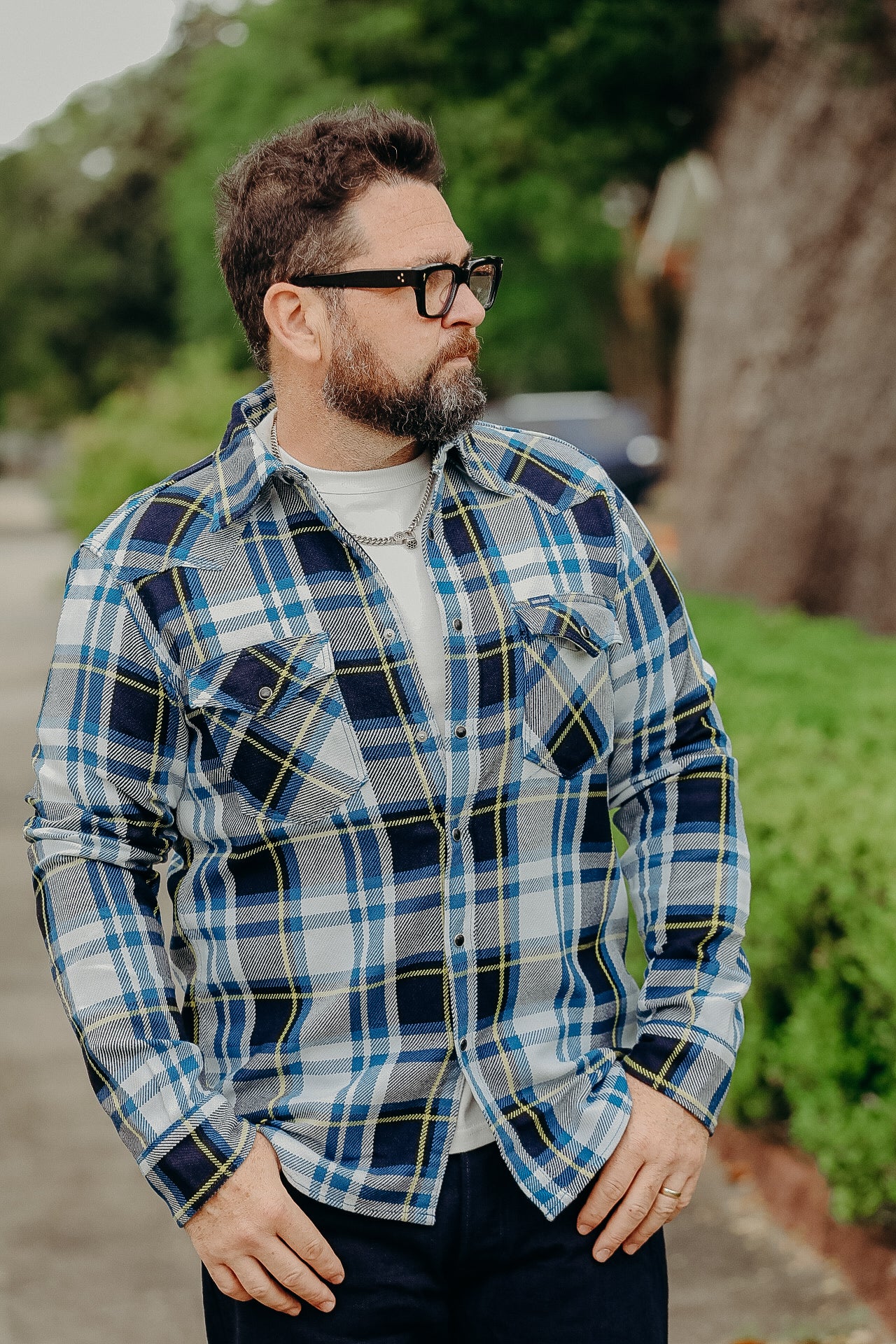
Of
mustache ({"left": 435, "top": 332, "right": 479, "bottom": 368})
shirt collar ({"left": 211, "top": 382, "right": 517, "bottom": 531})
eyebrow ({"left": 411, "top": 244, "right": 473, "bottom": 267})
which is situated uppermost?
eyebrow ({"left": 411, "top": 244, "right": 473, "bottom": 267})

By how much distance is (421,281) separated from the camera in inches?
76.3

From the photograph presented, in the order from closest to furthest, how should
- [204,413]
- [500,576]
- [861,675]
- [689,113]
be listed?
1. [500,576]
2. [861,675]
3. [689,113]
4. [204,413]

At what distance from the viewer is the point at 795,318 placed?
24.6ft

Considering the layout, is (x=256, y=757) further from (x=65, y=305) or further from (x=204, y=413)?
(x=65, y=305)

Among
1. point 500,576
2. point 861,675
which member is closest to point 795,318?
point 861,675

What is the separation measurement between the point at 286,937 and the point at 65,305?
45089mm

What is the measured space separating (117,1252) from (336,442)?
2712 millimetres

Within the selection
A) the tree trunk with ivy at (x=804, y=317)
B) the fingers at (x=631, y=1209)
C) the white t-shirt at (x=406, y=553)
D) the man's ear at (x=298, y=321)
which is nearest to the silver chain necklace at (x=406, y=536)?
the white t-shirt at (x=406, y=553)

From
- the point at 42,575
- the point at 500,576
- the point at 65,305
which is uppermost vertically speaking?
the point at 65,305

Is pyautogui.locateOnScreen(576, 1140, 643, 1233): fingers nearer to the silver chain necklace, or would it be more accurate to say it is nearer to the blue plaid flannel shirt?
the blue plaid flannel shirt

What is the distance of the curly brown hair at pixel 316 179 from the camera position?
6.42 feet

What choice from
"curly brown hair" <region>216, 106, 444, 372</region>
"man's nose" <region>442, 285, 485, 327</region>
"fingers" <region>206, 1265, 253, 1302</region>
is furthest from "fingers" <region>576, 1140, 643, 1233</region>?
"curly brown hair" <region>216, 106, 444, 372</region>

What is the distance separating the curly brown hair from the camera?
1957 mm

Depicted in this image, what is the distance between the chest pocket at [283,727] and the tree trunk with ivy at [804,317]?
565 centimetres
